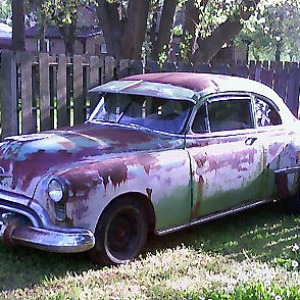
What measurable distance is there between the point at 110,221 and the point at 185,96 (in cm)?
166

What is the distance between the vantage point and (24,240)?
499 centimetres

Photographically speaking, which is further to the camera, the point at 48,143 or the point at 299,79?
the point at 299,79

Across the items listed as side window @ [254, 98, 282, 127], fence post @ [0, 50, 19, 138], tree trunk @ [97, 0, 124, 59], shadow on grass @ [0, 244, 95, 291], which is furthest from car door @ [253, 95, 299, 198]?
tree trunk @ [97, 0, 124, 59]

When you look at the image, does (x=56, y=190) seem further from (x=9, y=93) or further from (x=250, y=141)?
(x=9, y=93)

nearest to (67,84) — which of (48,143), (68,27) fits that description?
(48,143)

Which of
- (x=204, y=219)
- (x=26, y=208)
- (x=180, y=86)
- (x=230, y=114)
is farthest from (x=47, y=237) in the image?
(x=230, y=114)

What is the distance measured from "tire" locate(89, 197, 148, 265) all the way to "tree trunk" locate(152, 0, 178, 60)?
8.00 m

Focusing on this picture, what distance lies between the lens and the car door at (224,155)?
5.95m

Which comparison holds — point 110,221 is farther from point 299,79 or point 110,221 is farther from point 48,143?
point 299,79

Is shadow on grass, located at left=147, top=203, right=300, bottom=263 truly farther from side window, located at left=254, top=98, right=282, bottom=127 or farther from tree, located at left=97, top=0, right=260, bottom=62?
tree, located at left=97, top=0, right=260, bottom=62

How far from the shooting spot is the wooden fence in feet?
25.5

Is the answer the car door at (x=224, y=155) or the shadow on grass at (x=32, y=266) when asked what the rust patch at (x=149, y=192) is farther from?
the shadow on grass at (x=32, y=266)

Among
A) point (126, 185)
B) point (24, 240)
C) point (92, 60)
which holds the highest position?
point (92, 60)

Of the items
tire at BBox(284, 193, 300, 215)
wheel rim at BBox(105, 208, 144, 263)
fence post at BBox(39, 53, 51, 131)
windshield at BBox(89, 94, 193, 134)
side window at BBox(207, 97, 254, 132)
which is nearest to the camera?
wheel rim at BBox(105, 208, 144, 263)
